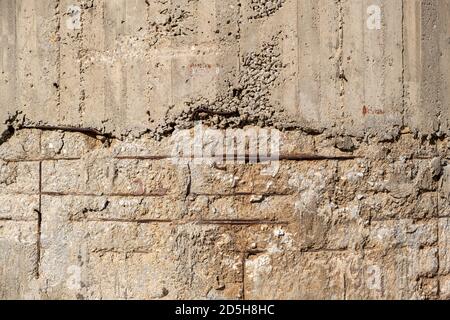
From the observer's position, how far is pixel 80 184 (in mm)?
4000

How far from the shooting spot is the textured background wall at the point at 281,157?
383 cm

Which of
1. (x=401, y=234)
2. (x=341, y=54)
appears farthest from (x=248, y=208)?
(x=341, y=54)

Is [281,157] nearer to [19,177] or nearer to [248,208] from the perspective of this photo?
[248,208]

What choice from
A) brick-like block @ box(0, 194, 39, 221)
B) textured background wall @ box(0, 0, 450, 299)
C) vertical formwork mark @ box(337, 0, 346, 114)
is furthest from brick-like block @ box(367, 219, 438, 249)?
brick-like block @ box(0, 194, 39, 221)

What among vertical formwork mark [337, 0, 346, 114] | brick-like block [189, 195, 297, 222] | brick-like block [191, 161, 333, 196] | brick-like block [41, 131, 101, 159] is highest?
vertical formwork mark [337, 0, 346, 114]

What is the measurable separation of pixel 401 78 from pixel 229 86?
103 centimetres

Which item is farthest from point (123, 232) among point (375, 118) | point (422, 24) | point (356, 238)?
point (422, 24)

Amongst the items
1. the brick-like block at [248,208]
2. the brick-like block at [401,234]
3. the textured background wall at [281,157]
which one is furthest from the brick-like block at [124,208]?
the brick-like block at [401,234]

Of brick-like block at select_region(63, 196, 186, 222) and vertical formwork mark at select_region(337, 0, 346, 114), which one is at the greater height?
vertical formwork mark at select_region(337, 0, 346, 114)

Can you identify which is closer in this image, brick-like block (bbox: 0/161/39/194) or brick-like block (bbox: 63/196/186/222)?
brick-like block (bbox: 63/196/186/222)

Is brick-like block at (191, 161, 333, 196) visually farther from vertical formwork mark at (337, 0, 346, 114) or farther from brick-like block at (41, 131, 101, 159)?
brick-like block at (41, 131, 101, 159)

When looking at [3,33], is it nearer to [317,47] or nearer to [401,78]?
[317,47]

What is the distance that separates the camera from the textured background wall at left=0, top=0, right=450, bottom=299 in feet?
12.6

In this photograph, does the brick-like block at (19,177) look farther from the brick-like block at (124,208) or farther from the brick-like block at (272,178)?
the brick-like block at (272,178)
